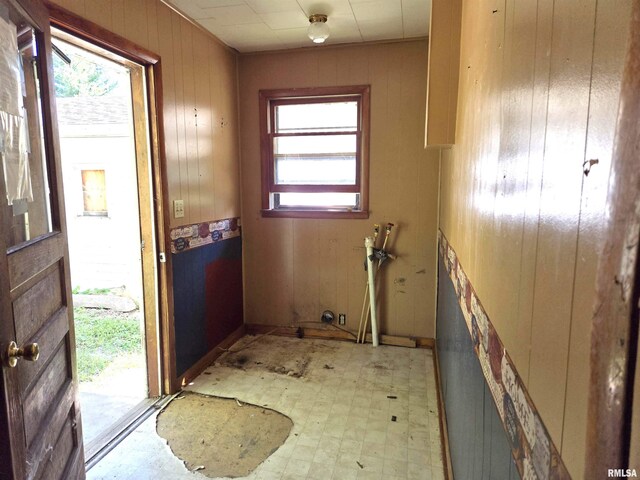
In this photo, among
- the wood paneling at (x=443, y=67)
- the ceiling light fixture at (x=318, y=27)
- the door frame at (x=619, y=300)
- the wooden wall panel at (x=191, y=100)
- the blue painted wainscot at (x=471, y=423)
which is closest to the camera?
the door frame at (x=619, y=300)

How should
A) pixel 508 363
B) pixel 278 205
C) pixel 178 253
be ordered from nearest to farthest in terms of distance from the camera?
pixel 508 363
pixel 178 253
pixel 278 205

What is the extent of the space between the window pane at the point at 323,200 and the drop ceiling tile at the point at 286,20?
1345 mm

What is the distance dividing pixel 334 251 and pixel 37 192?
2448 mm

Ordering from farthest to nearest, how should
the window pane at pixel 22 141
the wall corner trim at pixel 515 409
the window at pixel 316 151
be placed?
the window at pixel 316 151, the window pane at pixel 22 141, the wall corner trim at pixel 515 409

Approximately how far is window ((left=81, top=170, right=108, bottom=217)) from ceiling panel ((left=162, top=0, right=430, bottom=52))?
10.0 feet

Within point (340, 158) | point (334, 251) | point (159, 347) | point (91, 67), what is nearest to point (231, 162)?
point (340, 158)

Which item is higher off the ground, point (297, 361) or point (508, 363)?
point (508, 363)

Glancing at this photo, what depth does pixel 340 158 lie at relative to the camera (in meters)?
3.41

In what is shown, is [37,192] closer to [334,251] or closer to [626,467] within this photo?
[626,467]

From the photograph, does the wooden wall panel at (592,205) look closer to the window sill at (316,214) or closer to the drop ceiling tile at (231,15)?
the drop ceiling tile at (231,15)

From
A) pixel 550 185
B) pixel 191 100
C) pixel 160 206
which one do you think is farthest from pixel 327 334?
pixel 550 185

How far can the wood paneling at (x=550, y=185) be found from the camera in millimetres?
440

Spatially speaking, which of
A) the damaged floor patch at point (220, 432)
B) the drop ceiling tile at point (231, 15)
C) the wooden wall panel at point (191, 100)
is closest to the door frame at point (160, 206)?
the wooden wall panel at point (191, 100)

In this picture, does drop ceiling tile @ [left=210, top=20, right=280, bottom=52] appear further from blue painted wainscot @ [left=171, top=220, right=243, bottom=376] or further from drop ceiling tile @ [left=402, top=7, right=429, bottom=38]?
blue painted wainscot @ [left=171, top=220, right=243, bottom=376]
